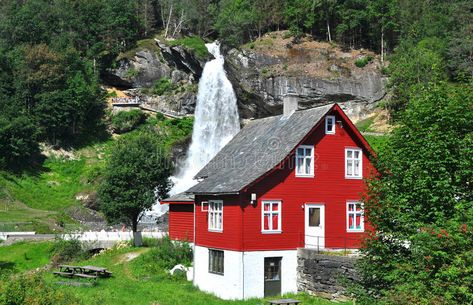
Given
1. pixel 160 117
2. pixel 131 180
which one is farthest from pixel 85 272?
pixel 160 117

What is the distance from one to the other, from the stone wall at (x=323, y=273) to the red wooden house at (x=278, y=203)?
0.58 metres

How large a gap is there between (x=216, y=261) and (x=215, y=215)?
218 cm

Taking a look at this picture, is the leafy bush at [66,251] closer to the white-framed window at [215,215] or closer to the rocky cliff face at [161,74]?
the white-framed window at [215,215]

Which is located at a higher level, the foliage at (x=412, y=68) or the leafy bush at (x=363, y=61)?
the leafy bush at (x=363, y=61)

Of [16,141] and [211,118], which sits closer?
[16,141]

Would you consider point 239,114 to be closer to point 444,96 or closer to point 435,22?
point 435,22

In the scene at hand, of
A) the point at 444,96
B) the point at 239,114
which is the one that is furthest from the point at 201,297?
the point at 239,114

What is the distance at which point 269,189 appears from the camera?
1125 inches

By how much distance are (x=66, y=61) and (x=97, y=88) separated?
503 centimetres

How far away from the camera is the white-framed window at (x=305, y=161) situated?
1171 inches

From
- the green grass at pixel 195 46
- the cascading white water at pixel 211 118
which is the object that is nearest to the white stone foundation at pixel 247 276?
the cascading white water at pixel 211 118

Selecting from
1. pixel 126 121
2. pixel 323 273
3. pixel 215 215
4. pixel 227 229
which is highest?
pixel 126 121

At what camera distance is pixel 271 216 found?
93.7 feet

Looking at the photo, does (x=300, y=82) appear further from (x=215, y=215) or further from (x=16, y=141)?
(x=215, y=215)
